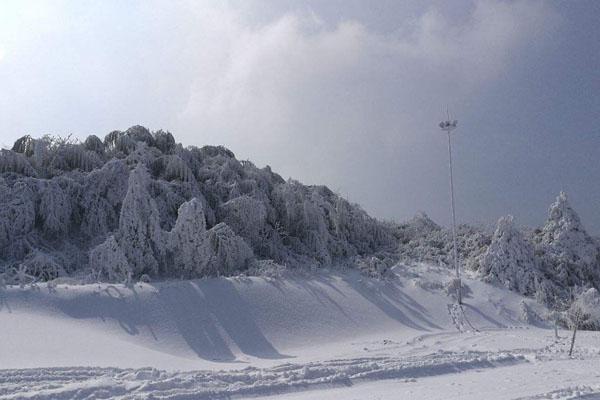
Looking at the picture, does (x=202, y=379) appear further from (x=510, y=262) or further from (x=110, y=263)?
(x=510, y=262)

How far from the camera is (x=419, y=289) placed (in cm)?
1788

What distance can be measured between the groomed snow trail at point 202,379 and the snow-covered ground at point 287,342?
1.0 inches

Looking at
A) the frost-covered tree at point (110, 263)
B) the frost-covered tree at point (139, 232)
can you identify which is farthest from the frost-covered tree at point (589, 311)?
the frost-covered tree at point (110, 263)

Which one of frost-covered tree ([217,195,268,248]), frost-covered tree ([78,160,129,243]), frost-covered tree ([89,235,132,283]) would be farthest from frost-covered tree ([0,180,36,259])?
frost-covered tree ([217,195,268,248])

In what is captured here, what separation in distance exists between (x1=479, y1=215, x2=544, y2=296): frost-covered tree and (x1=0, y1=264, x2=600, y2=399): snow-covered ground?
66 cm

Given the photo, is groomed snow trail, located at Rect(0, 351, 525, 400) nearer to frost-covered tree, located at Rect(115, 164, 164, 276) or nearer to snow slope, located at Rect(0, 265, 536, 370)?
snow slope, located at Rect(0, 265, 536, 370)

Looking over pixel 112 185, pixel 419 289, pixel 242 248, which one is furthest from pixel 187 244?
pixel 419 289

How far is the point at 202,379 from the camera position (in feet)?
30.3

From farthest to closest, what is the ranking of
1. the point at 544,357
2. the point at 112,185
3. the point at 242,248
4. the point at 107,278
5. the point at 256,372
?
the point at 112,185 < the point at 242,248 < the point at 107,278 < the point at 544,357 < the point at 256,372

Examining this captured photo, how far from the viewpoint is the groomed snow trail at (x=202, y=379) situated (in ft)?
27.5

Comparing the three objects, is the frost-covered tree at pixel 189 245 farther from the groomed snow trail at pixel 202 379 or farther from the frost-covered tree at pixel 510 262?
the frost-covered tree at pixel 510 262

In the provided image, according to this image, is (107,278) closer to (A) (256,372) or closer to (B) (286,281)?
(B) (286,281)

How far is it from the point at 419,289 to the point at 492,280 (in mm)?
2759

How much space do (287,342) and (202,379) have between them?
15.3 feet
